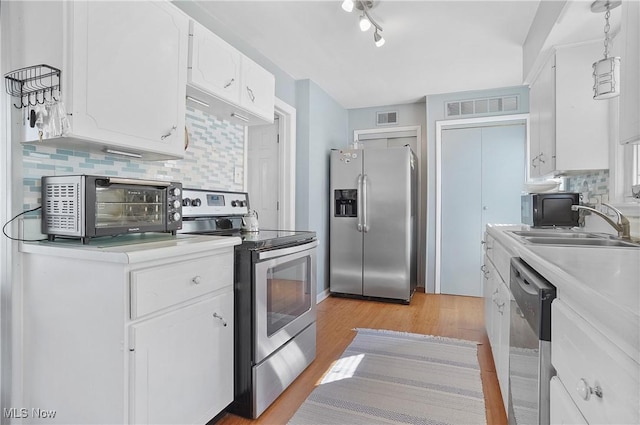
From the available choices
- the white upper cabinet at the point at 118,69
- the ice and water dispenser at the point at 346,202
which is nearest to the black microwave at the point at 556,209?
the ice and water dispenser at the point at 346,202

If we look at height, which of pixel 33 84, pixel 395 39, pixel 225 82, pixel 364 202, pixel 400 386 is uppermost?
pixel 395 39

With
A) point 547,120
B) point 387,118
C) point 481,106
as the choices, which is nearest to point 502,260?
point 547,120

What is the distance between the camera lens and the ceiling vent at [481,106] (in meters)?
3.92

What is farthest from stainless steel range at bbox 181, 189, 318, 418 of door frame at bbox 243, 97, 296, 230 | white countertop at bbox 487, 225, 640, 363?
white countertop at bbox 487, 225, 640, 363

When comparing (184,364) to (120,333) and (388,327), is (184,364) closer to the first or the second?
(120,333)

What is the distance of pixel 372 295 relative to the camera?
4.00 metres

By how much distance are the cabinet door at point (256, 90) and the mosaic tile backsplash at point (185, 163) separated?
0.39 meters

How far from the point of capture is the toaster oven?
136cm

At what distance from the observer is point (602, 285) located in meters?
0.75

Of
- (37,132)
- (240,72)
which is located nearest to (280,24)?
(240,72)

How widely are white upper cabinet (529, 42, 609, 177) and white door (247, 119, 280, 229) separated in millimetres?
2368

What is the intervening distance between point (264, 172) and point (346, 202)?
1.07 m

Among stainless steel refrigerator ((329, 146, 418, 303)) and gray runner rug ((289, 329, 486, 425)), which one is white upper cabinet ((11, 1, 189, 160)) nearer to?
gray runner rug ((289, 329, 486, 425))

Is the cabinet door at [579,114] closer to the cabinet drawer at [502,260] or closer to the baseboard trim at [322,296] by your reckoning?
the cabinet drawer at [502,260]
